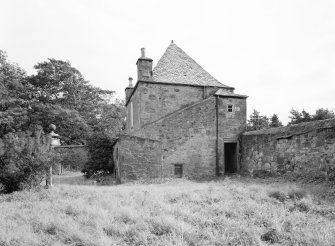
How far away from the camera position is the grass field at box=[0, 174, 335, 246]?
5516 mm

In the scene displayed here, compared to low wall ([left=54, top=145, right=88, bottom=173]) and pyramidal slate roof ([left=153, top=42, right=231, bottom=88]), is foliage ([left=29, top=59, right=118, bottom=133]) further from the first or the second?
pyramidal slate roof ([left=153, top=42, right=231, bottom=88])

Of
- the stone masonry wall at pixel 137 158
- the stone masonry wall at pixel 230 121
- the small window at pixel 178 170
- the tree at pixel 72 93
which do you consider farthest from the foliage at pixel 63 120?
the stone masonry wall at pixel 230 121

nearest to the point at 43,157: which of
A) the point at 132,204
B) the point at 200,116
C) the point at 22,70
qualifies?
the point at 132,204

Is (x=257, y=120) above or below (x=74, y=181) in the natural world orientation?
above

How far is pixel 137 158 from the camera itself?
16.3m

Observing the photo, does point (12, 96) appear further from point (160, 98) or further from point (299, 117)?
point (299, 117)

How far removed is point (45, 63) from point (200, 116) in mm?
21854

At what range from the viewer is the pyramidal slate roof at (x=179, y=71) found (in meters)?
20.8

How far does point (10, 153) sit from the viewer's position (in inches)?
416

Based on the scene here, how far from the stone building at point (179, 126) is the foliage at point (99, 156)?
1044 mm

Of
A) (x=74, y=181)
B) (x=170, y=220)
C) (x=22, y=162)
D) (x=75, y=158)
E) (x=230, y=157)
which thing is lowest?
(x=74, y=181)

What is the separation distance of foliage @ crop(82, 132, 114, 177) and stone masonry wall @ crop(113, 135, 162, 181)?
3.57 m

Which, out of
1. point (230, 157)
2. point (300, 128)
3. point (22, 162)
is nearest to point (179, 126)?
point (230, 157)

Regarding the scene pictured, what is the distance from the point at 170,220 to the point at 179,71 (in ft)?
53.8
